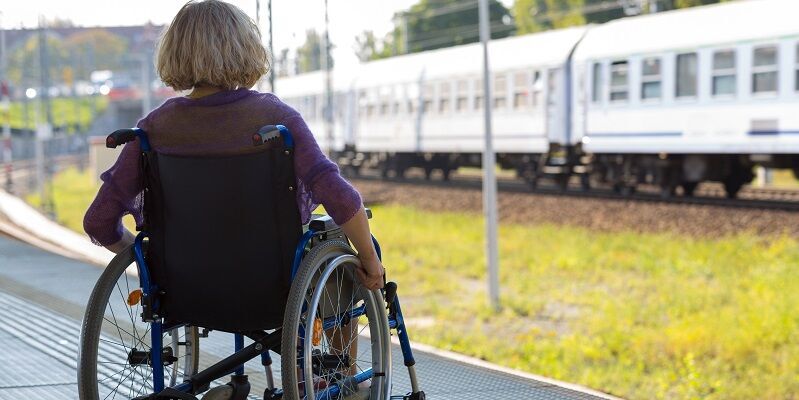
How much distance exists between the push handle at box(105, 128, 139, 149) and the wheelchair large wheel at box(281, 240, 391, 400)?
21.1 inches

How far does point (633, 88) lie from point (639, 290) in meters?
7.06

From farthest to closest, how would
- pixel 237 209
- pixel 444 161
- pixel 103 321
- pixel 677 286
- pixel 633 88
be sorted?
pixel 444 161, pixel 633 88, pixel 677 286, pixel 103 321, pixel 237 209

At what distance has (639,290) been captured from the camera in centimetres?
1289

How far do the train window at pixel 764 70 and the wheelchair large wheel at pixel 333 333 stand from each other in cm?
1385

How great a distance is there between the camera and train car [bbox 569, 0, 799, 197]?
1648 cm

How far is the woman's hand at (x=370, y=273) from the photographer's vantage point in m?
3.22

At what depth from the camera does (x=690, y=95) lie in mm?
18000

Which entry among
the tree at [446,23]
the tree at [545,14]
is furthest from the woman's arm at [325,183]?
the tree at [545,14]

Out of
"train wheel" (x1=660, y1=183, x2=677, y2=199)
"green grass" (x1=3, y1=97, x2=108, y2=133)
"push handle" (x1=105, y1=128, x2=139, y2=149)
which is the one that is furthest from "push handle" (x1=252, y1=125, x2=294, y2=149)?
"green grass" (x1=3, y1=97, x2=108, y2=133)

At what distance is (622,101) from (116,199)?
669 inches

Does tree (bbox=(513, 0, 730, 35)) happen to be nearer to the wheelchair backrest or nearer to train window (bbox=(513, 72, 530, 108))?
train window (bbox=(513, 72, 530, 108))

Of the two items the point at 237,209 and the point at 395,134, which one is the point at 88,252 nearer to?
the point at 237,209

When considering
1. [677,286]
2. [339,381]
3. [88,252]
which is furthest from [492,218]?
[339,381]

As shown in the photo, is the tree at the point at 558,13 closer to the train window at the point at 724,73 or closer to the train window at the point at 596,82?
the train window at the point at 596,82
